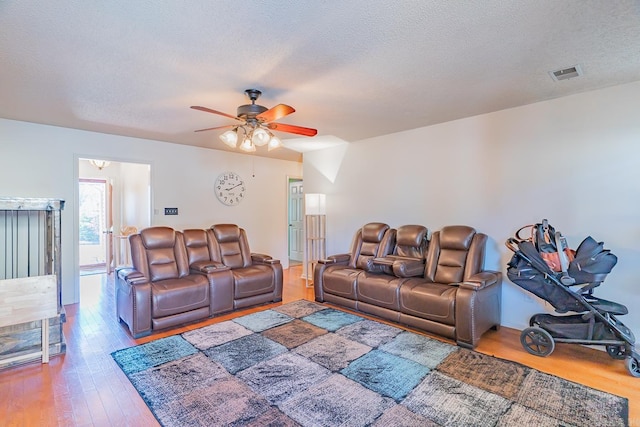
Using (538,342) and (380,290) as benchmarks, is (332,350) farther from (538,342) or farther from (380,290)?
(538,342)

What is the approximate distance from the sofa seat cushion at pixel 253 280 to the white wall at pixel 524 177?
5.71 ft

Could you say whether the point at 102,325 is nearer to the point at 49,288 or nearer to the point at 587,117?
the point at 49,288

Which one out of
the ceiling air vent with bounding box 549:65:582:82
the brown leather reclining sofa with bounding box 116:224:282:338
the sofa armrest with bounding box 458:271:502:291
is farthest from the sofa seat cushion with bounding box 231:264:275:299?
the ceiling air vent with bounding box 549:65:582:82

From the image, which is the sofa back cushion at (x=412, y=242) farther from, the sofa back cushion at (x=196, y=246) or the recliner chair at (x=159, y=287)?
the sofa back cushion at (x=196, y=246)

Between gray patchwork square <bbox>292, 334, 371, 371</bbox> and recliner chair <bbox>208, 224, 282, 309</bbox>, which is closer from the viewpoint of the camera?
gray patchwork square <bbox>292, 334, 371, 371</bbox>

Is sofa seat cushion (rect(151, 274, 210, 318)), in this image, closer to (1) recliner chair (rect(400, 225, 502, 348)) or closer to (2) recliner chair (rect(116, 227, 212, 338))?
(2) recliner chair (rect(116, 227, 212, 338))

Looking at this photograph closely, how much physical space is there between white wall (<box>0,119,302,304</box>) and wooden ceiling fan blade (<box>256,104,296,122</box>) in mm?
3073

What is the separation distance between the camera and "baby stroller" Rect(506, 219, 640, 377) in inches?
102

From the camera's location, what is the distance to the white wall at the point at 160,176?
13.1 feet

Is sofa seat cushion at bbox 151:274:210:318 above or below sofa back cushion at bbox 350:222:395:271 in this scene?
below

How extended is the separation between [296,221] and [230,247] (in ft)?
10.2

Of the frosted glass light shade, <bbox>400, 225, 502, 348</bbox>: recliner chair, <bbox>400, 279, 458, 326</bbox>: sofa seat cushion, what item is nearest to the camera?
<bbox>400, 225, 502, 348</bbox>: recliner chair

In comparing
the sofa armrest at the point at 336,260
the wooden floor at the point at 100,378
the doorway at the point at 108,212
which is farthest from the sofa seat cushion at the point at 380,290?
the doorway at the point at 108,212

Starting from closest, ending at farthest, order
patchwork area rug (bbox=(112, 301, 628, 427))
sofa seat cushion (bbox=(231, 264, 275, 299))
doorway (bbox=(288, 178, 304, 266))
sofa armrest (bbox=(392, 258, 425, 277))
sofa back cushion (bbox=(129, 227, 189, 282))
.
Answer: patchwork area rug (bbox=(112, 301, 628, 427))
sofa armrest (bbox=(392, 258, 425, 277))
sofa back cushion (bbox=(129, 227, 189, 282))
sofa seat cushion (bbox=(231, 264, 275, 299))
doorway (bbox=(288, 178, 304, 266))
